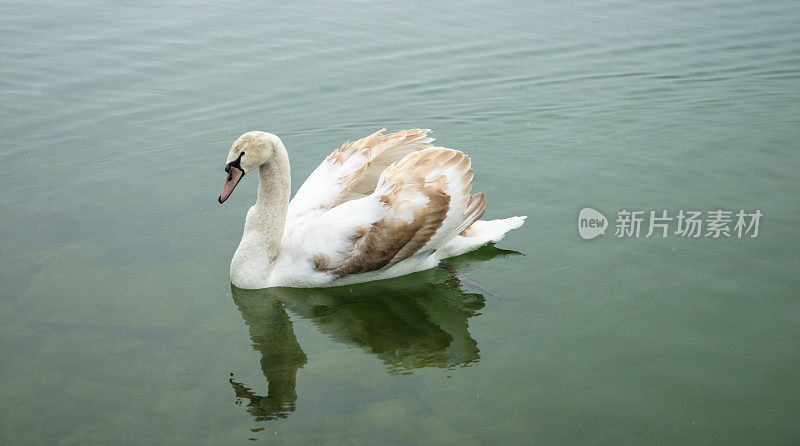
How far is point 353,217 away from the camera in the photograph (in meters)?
6.86

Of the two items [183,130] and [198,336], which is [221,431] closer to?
[198,336]

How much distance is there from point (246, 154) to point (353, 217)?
3.54 feet

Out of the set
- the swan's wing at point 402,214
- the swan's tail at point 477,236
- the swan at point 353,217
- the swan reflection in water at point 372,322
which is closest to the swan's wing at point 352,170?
the swan at point 353,217

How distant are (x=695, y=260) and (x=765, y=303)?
3.00 feet

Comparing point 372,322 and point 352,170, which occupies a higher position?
point 352,170

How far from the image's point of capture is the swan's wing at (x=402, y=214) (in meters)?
6.75

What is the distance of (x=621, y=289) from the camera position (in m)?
6.91

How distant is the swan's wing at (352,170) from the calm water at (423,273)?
3.04ft

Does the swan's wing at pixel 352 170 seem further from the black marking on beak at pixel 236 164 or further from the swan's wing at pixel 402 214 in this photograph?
the black marking on beak at pixel 236 164

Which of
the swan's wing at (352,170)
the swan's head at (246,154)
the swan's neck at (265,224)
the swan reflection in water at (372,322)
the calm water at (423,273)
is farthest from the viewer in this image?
the swan's wing at (352,170)

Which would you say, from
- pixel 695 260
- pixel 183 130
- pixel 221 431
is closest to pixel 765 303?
pixel 695 260
